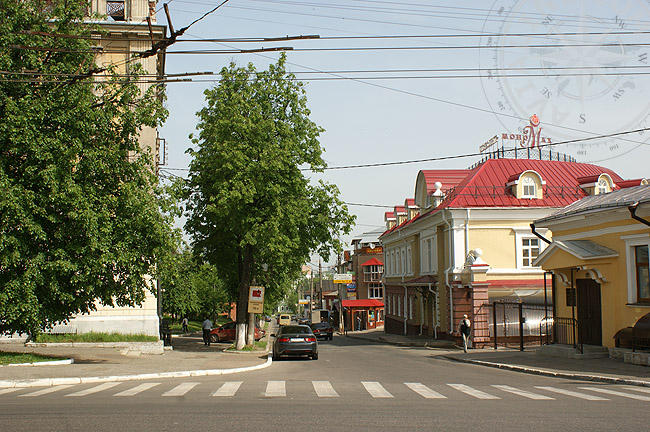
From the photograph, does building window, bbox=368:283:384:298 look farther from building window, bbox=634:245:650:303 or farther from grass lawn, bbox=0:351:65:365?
grass lawn, bbox=0:351:65:365

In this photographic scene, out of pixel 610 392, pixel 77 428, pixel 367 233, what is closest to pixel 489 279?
pixel 610 392

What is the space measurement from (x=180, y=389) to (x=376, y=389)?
424cm

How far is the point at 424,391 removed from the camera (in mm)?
14078

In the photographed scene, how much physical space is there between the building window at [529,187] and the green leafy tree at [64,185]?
944 inches

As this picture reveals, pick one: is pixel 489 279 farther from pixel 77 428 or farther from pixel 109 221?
pixel 77 428

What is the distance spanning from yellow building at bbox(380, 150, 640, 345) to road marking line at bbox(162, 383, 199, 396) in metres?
21.3

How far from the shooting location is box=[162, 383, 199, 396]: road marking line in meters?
13.3

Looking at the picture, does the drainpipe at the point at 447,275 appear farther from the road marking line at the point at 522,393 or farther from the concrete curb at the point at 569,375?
the road marking line at the point at 522,393

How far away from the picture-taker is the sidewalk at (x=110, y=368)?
1626 cm

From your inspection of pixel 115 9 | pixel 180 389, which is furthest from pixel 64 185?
pixel 115 9

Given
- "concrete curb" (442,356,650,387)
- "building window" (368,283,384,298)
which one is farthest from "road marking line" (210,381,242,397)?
"building window" (368,283,384,298)

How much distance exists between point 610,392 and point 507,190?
84.9 ft

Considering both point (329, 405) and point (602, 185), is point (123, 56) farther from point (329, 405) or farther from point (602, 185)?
point (602, 185)

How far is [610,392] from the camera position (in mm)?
13906
